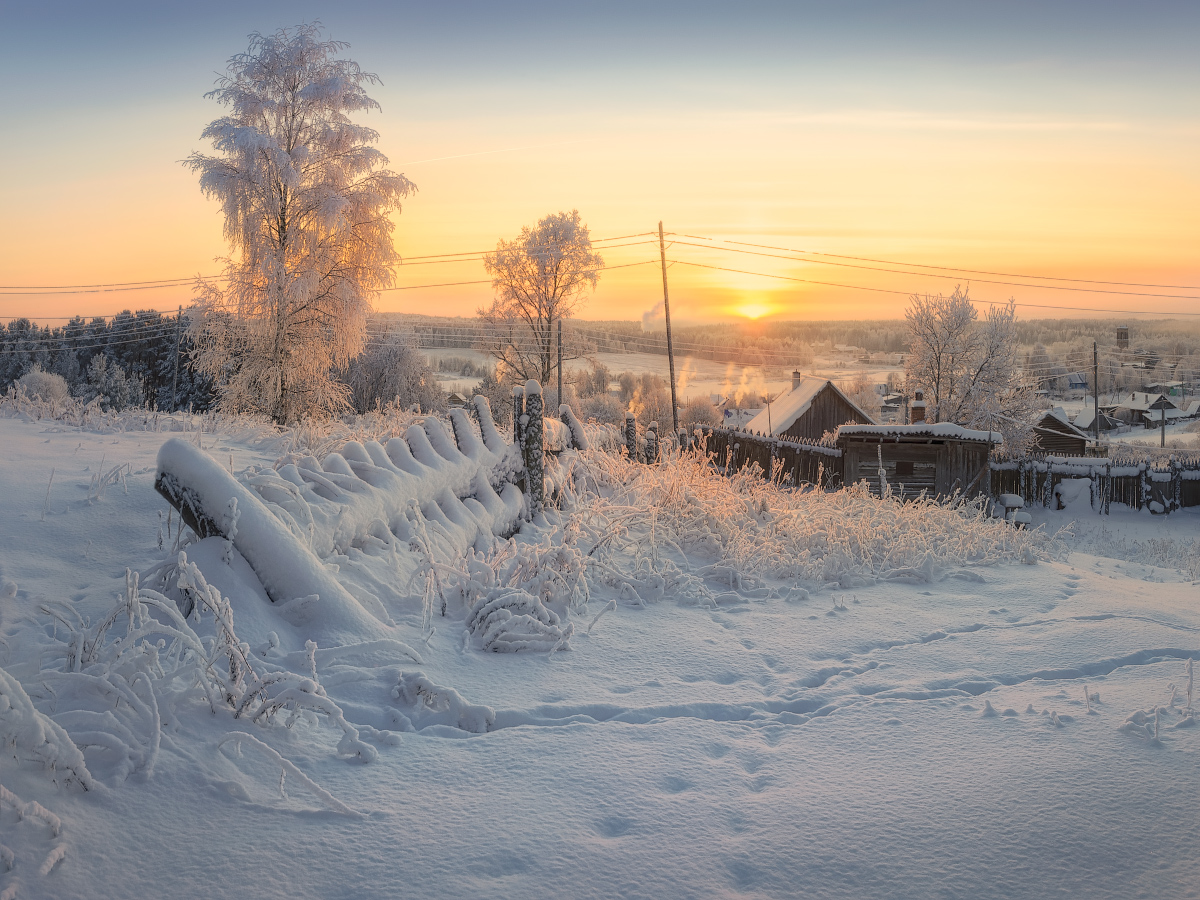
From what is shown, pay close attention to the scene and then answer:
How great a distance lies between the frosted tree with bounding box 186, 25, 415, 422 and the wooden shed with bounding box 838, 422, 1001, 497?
12.1 meters

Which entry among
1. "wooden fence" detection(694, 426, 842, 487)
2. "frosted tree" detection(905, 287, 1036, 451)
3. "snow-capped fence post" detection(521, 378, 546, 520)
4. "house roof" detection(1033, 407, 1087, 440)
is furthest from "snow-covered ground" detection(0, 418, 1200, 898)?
"house roof" detection(1033, 407, 1087, 440)

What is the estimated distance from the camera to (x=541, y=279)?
32281 mm

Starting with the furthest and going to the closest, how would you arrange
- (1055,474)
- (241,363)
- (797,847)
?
(1055,474)
(241,363)
(797,847)

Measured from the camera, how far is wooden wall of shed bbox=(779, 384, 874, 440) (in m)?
28.8

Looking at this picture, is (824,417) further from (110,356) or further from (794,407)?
(110,356)

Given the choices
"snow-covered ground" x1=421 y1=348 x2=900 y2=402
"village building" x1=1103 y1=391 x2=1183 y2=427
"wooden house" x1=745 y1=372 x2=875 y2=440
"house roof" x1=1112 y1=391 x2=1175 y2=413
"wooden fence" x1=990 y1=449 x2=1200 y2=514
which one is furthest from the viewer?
"house roof" x1=1112 y1=391 x2=1175 y2=413

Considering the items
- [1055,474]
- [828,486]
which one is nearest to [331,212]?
[828,486]

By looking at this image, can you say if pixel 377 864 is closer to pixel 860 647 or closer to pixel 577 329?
pixel 860 647

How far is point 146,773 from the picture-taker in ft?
6.75

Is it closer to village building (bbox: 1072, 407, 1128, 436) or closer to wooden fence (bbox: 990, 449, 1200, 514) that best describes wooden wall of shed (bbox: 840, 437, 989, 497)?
wooden fence (bbox: 990, 449, 1200, 514)

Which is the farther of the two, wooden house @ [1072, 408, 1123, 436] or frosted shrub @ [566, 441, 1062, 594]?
wooden house @ [1072, 408, 1123, 436]

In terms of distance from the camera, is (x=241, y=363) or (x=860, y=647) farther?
(x=241, y=363)

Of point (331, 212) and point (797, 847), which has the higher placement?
point (331, 212)

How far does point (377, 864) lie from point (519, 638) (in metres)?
1.75
